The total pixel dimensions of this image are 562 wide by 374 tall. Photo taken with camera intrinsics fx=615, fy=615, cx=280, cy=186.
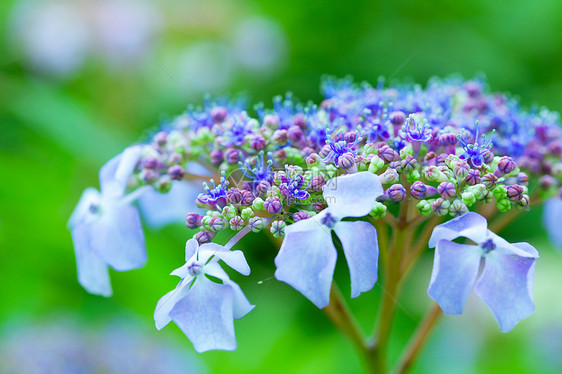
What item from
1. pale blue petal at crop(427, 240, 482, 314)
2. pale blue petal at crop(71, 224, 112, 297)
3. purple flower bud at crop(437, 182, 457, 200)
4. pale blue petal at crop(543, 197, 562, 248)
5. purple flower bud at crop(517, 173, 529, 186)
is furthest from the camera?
pale blue petal at crop(543, 197, 562, 248)

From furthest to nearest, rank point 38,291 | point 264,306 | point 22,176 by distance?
point 264,306, point 22,176, point 38,291

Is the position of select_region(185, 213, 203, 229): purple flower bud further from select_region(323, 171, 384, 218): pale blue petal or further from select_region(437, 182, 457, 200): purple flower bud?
select_region(437, 182, 457, 200): purple flower bud

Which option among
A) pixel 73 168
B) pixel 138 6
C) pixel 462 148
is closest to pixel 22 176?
pixel 73 168

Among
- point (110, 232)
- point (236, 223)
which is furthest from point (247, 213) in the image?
point (110, 232)

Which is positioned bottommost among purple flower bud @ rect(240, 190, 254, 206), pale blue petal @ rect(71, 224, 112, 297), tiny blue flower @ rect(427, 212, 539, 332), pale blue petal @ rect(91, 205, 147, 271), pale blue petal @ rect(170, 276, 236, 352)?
pale blue petal @ rect(71, 224, 112, 297)

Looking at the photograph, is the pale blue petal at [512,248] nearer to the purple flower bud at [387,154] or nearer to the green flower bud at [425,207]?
the green flower bud at [425,207]

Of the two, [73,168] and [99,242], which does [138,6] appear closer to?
[73,168]

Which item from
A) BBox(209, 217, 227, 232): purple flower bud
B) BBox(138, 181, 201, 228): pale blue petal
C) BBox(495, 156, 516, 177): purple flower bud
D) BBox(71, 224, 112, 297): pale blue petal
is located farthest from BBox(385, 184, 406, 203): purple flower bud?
BBox(138, 181, 201, 228): pale blue petal
